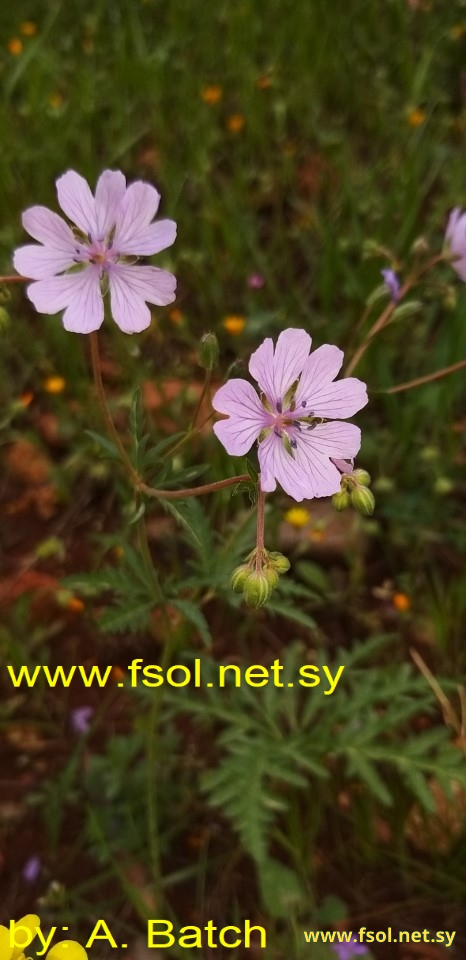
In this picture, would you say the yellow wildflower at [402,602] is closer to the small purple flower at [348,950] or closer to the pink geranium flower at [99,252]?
the small purple flower at [348,950]

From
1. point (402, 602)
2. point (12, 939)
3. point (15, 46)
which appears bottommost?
point (12, 939)

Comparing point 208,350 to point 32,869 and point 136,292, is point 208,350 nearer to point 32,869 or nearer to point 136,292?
point 136,292

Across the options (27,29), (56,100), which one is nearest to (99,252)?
(56,100)

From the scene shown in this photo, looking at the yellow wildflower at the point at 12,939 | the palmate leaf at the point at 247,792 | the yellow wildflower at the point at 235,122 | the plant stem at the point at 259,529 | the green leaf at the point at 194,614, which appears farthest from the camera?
the yellow wildflower at the point at 235,122

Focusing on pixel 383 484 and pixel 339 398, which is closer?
pixel 339 398

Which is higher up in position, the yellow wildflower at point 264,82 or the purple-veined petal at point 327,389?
the yellow wildflower at point 264,82

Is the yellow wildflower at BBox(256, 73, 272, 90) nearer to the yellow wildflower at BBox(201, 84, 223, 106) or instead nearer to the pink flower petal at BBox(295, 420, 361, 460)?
the yellow wildflower at BBox(201, 84, 223, 106)

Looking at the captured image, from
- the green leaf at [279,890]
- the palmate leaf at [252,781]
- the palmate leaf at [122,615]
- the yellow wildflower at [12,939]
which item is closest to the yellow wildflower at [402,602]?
the palmate leaf at [252,781]

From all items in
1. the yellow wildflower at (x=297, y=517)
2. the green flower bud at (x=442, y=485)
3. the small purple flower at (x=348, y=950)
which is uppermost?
the green flower bud at (x=442, y=485)
